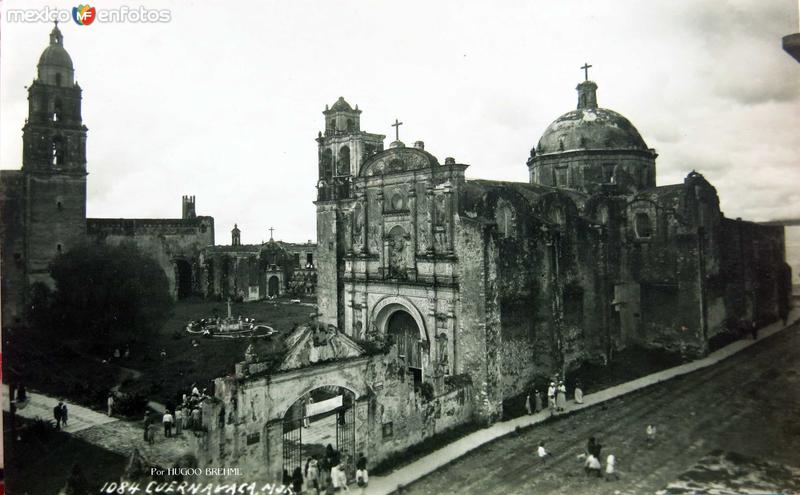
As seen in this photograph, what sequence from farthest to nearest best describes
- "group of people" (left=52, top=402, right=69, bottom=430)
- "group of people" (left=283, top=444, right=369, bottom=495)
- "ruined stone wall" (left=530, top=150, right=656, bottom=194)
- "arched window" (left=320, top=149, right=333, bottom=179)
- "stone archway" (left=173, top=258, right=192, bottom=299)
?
"stone archway" (left=173, top=258, right=192, bottom=299)
"ruined stone wall" (left=530, top=150, right=656, bottom=194)
"arched window" (left=320, top=149, right=333, bottom=179)
"group of people" (left=52, top=402, right=69, bottom=430)
"group of people" (left=283, top=444, right=369, bottom=495)

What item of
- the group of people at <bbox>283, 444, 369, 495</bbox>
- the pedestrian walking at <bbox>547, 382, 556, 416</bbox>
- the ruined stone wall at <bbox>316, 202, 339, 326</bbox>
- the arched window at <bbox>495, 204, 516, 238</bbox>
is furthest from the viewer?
the ruined stone wall at <bbox>316, 202, 339, 326</bbox>

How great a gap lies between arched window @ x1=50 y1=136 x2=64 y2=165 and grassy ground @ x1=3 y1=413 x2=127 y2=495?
1988cm

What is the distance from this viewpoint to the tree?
26469 mm

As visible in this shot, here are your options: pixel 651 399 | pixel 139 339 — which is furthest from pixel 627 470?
pixel 139 339

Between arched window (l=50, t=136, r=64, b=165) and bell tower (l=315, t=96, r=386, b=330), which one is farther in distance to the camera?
arched window (l=50, t=136, r=64, b=165)

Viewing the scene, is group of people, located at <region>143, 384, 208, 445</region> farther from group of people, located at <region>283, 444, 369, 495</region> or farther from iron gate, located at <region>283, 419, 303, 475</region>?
group of people, located at <region>283, 444, 369, 495</region>

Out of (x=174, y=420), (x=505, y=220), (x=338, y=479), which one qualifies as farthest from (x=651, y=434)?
(x=174, y=420)

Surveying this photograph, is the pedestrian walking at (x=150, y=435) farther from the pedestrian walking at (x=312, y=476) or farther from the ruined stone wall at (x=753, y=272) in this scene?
the ruined stone wall at (x=753, y=272)

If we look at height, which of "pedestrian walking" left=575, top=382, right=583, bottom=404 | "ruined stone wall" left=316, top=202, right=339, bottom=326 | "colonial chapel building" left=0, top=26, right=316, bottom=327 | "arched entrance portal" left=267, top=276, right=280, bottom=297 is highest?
"colonial chapel building" left=0, top=26, right=316, bottom=327

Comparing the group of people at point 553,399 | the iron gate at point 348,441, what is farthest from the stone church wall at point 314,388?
the group of people at point 553,399

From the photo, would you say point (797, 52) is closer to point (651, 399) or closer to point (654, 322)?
point (651, 399)

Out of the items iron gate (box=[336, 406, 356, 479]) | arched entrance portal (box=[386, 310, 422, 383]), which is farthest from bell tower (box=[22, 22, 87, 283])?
iron gate (box=[336, 406, 356, 479])

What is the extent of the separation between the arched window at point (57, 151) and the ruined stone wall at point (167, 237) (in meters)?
12.3

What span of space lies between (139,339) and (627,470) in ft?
79.8
